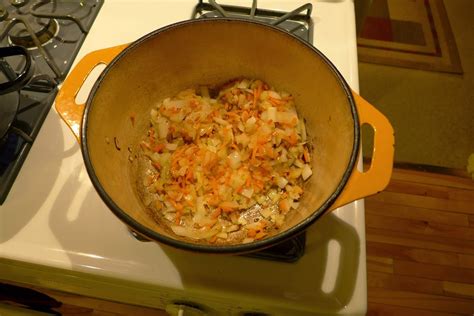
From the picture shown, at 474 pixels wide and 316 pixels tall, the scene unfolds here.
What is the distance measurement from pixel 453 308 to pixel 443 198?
359mm

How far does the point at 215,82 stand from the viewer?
0.66 m

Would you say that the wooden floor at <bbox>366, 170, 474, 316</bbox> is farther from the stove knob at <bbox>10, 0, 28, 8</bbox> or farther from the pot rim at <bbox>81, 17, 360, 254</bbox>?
the stove knob at <bbox>10, 0, 28, 8</bbox>

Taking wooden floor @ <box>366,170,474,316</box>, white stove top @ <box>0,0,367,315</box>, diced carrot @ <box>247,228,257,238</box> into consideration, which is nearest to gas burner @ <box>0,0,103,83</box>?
white stove top @ <box>0,0,367,315</box>

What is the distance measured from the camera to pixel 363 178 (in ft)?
1.43

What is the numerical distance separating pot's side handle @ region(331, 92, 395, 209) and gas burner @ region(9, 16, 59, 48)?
1.95 ft

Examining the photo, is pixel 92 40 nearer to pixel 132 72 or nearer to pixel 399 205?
pixel 132 72

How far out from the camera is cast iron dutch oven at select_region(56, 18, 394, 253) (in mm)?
434

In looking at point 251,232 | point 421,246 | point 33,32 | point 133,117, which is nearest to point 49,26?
point 33,32

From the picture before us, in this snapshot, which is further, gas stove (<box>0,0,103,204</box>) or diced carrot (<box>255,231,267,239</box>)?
gas stove (<box>0,0,103,204</box>)

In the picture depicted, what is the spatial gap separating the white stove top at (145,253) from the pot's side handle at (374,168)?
0.15 metres

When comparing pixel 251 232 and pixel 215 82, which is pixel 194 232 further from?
pixel 215 82

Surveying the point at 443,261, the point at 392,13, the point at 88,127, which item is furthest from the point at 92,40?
the point at 392,13

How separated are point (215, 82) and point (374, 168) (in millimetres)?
325

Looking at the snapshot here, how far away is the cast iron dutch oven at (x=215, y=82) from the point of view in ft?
1.42
